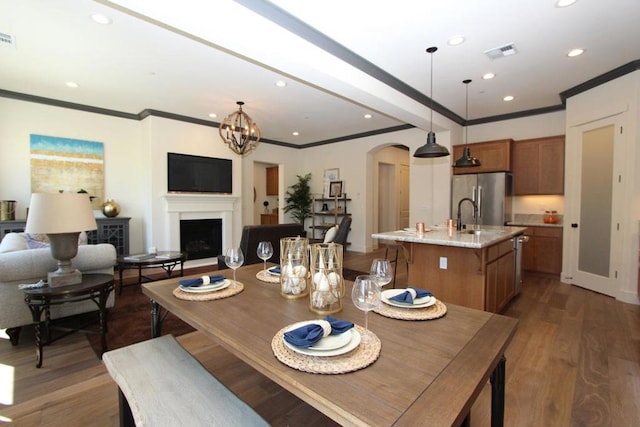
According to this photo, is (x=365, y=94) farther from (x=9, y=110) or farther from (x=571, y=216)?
(x=9, y=110)

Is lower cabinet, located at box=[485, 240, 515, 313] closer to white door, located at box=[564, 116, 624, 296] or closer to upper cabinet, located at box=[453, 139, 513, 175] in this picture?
white door, located at box=[564, 116, 624, 296]

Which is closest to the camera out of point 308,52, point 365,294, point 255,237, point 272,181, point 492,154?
point 365,294

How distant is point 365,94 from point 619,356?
341cm

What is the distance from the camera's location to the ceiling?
2.54 meters

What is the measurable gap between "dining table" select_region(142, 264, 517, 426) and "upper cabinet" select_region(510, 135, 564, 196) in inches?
200

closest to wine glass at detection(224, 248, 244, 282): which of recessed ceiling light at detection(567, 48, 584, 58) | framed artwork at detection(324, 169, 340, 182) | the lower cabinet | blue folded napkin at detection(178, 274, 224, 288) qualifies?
blue folded napkin at detection(178, 274, 224, 288)

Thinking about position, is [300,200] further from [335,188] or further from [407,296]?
[407,296]

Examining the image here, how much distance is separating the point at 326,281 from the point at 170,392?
2.52 feet

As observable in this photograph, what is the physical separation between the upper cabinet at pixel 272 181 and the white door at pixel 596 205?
273 inches

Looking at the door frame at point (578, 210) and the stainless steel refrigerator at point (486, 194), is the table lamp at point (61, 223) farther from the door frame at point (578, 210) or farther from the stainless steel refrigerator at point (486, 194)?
the door frame at point (578, 210)

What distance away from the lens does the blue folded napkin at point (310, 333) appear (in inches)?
37.6

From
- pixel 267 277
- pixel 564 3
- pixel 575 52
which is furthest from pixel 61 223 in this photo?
pixel 575 52

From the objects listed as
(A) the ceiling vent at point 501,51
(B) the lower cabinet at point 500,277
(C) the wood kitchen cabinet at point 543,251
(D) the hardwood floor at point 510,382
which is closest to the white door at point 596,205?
(C) the wood kitchen cabinet at point 543,251

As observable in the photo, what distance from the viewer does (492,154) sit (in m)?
5.52
